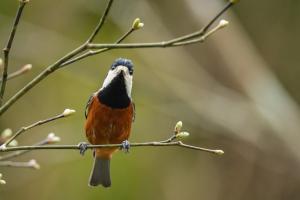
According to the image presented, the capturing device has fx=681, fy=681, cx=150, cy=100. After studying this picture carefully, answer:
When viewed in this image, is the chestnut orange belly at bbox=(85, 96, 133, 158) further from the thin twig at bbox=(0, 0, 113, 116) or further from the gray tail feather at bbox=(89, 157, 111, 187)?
the thin twig at bbox=(0, 0, 113, 116)

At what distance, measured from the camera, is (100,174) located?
4258 mm

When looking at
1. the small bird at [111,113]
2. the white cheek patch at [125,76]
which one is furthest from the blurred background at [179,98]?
the white cheek patch at [125,76]

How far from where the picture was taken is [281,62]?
7.62 metres

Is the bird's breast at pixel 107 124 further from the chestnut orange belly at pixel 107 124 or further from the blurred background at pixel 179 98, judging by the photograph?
the blurred background at pixel 179 98

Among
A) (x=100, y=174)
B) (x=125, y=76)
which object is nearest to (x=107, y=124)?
(x=125, y=76)

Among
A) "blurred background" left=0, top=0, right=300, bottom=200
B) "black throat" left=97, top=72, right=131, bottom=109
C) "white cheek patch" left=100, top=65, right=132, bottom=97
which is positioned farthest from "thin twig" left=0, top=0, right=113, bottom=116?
"blurred background" left=0, top=0, right=300, bottom=200

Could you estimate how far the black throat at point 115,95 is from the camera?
3.65m

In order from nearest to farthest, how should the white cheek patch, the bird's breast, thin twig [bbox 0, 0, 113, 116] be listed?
thin twig [bbox 0, 0, 113, 116]
the white cheek patch
the bird's breast

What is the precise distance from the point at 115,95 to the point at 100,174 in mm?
741

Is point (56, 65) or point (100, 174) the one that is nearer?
point (56, 65)

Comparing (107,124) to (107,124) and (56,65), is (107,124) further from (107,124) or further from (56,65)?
(56,65)

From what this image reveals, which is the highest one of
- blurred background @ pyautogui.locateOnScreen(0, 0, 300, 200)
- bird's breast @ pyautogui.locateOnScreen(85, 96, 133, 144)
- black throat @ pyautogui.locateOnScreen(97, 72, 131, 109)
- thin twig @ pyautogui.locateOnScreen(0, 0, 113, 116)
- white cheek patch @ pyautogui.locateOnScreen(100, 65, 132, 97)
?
blurred background @ pyautogui.locateOnScreen(0, 0, 300, 200)

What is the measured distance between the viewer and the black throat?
12.0 ft

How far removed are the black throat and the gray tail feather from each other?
2.06 ft
